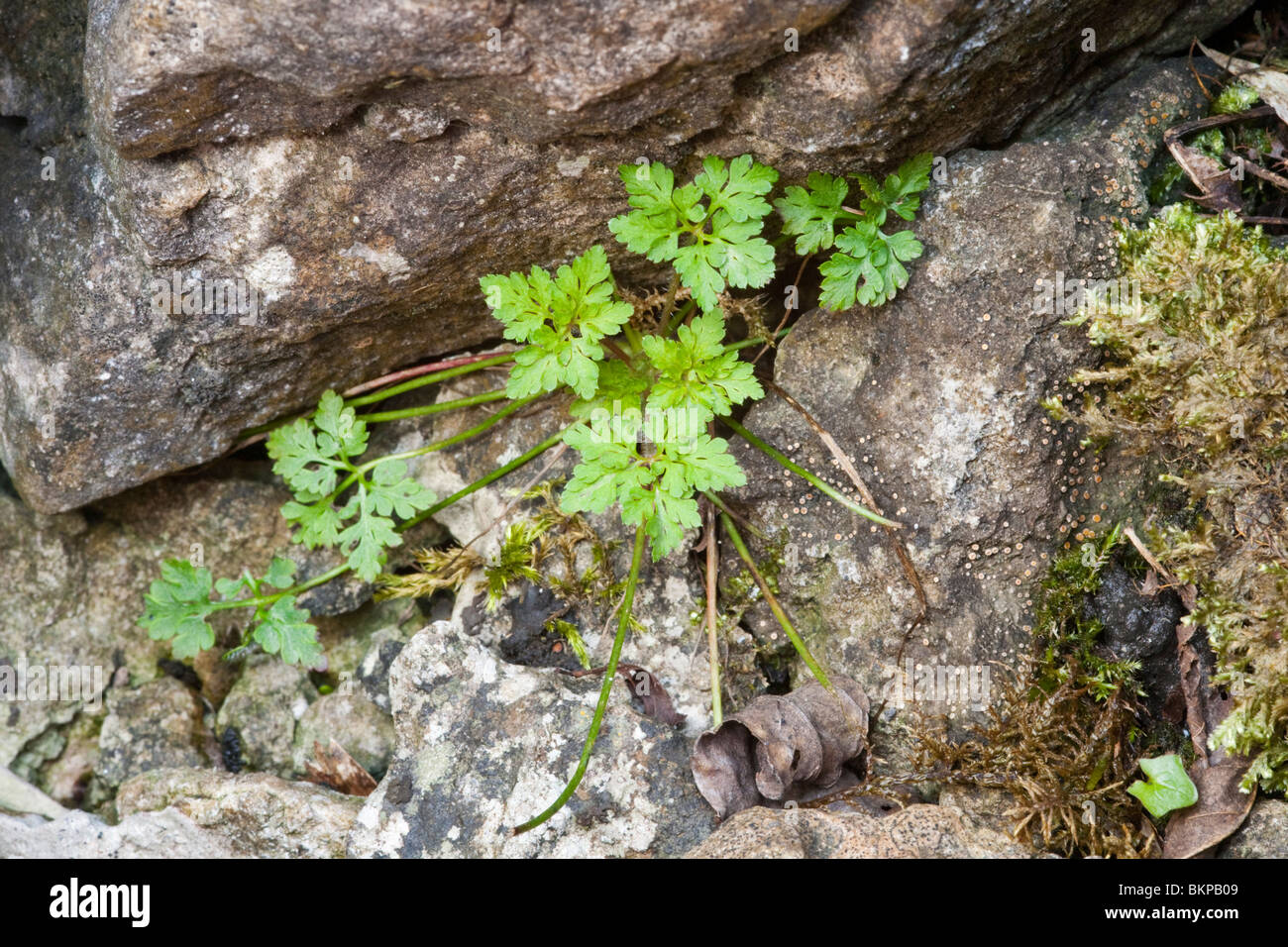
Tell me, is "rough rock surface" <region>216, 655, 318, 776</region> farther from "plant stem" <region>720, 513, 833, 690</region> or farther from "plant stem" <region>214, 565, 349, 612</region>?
"plant stem" <region>720, 513, 833, 690</region>

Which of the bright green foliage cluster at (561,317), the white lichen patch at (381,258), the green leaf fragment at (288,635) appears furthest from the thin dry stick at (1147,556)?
the green leaf fragment at (288,635)

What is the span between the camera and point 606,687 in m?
3.73

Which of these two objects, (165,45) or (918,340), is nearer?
(165,45)

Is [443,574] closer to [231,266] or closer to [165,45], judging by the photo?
[231,266]

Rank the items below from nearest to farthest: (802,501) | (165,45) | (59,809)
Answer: (165,45) → (802,501) → (59,809)

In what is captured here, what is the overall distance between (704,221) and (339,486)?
1959 mm

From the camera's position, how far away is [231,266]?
3.75m

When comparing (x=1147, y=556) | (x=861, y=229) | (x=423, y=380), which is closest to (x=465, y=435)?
(x=423, y=380)

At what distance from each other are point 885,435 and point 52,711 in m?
3.99

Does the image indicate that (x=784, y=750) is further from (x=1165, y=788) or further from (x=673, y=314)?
(x=673, y=314)

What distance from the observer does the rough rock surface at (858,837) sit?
3211 mm

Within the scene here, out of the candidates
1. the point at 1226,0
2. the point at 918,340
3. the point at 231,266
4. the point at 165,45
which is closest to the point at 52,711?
the point at 231,266

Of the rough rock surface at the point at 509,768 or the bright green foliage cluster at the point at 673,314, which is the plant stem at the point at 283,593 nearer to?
the rough rock surface at the point at 509,768

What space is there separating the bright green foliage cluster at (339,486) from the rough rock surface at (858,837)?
1881 mm
